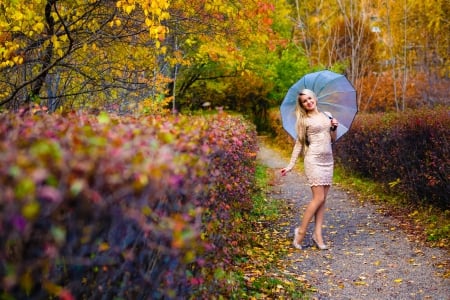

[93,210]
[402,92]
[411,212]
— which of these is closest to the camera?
[93,210]

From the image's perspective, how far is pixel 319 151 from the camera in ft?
19.9

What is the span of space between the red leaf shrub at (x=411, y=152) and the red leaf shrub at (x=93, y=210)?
18.3 feet

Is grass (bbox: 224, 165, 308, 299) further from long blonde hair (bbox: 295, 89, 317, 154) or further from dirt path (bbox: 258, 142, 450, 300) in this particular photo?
long blonde hair (bbox: 295, 89, 317, 154)

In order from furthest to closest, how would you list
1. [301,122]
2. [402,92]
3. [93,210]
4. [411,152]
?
[402,92]
[411,152]
[301,122]
[93,210]

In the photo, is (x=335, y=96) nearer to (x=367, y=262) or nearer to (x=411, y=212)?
(x=367, y=262)

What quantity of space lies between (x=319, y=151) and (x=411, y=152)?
9.73 ft

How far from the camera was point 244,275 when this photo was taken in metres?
5.05

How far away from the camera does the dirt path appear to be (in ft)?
15.9

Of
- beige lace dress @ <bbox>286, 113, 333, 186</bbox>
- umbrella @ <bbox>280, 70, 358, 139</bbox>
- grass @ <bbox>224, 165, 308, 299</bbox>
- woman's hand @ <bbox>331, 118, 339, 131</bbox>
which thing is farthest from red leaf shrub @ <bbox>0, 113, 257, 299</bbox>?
umbrella @ <bbox>280, 70, 358, 139</bbox>

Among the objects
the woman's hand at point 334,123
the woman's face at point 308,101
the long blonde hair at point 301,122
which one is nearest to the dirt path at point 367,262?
the long blonde hair at point 301,122

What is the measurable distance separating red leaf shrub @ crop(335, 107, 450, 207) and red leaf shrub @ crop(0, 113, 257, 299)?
5576 mm

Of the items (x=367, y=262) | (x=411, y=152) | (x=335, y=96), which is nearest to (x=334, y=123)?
(x=335, y=96)

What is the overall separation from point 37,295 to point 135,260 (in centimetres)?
48

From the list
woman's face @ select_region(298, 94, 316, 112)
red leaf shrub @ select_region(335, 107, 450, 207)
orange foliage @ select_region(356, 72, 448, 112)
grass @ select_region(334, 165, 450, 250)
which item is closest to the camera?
woman's face @ select_region(298, 94, 316, 112)
